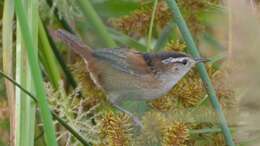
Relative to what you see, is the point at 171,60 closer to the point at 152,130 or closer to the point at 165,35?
the point at 165,35

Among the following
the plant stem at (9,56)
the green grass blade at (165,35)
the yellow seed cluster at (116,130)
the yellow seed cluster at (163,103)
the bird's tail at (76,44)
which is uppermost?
the green grass blade at (165,35)

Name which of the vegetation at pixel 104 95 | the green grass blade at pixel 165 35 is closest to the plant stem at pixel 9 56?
the vegetation at pixel 104 95

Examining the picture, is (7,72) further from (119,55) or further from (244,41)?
(244,41)

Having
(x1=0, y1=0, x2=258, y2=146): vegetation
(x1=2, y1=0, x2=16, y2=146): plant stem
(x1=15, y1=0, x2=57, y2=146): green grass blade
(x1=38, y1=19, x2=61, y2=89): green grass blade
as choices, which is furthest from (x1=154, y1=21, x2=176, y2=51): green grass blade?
(x1=15, y1=0, x2=57, y2=146): green grass blade

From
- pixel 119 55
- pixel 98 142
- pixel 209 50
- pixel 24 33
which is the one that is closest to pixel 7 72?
pixel 98 142

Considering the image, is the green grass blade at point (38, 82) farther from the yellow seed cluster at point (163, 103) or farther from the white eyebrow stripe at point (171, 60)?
the white eyebrow stripe at point (171, 60)

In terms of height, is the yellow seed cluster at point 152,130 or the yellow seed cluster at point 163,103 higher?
the yellow seed cluster at point 163,103

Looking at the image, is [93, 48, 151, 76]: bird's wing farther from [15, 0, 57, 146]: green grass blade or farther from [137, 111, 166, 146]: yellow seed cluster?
[15, 0, 57, 146]: green grass blade
